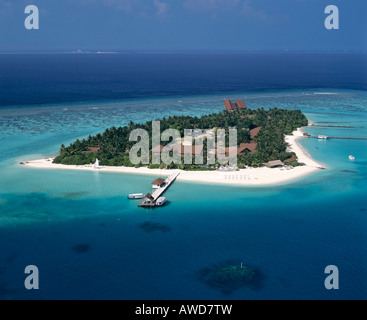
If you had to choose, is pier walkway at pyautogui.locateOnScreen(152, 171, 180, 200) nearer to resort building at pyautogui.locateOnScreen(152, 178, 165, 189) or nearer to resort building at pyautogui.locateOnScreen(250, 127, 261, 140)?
resort building at pyautogui.locateOnScreen(152, 178, 165, 189)

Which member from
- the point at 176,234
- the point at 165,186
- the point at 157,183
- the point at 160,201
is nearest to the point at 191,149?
the point at 165,186

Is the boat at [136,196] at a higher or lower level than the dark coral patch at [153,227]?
higher

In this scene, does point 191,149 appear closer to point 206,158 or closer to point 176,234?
point 206,158

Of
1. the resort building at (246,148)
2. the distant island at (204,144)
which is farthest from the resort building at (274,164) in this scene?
the resort building at (246,148)

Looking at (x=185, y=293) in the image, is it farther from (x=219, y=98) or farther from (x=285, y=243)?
(x=219, y=98)

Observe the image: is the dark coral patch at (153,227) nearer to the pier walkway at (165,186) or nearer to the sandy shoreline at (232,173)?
the pier walkway at (165,186)
